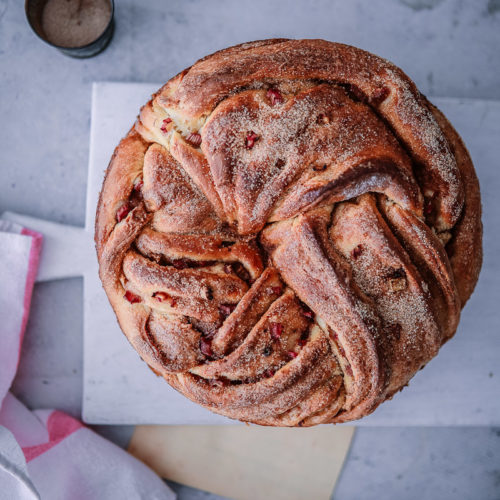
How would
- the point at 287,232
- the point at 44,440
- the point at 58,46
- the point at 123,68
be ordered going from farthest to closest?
the point at 123,68
the point at 44,440
the point at 58,46
the point at 287,232

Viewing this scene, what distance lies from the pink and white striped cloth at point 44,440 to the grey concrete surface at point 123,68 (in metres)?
0.12

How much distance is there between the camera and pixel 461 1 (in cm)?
266

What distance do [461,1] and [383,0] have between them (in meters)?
0.41

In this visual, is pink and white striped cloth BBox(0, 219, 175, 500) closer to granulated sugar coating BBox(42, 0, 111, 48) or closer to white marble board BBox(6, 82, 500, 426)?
white marble board BBox(6, 82, 500, 426)

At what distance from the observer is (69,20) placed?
8.05 feet

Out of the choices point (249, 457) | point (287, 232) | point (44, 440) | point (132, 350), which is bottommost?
point (249, 457)

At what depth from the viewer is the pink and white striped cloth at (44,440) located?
95.7 inches

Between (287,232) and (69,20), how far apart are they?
5.33ft

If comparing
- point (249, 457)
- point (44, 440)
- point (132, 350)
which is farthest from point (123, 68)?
point (249, 457)

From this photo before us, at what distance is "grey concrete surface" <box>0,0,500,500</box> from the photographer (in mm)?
2588

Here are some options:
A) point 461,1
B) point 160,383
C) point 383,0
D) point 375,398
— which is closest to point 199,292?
point 375,398

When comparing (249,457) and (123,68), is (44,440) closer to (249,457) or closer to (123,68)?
(249,457)

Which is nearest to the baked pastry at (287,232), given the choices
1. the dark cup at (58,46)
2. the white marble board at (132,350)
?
the white marble board at (132,350)

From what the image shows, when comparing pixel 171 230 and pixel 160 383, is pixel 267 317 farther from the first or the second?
pixel 160 383
